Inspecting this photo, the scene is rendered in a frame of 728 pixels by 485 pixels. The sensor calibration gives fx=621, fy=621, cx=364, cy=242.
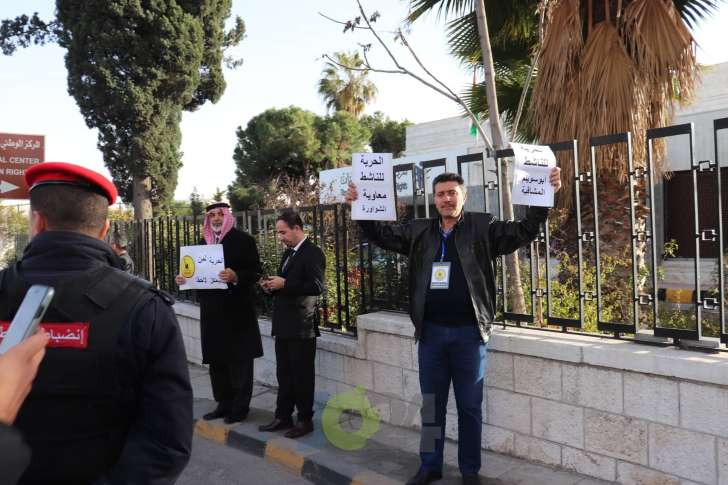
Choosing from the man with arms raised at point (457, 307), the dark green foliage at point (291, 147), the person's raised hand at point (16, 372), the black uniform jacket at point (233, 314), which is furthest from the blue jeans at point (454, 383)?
the dark green foliage at point (291, 147)

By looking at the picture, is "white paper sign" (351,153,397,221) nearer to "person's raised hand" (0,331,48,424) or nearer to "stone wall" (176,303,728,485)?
"stone wall" (176,303,728,485)

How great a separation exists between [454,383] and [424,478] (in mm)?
673

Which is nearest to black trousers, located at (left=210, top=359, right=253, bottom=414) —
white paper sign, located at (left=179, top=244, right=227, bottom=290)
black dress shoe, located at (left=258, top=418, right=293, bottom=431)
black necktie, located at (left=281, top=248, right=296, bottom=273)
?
black dress shoe, located at (left=258, top=418, right=293, bottom=431)

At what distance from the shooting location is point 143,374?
1.83 m

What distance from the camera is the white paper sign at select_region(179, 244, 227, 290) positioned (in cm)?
554

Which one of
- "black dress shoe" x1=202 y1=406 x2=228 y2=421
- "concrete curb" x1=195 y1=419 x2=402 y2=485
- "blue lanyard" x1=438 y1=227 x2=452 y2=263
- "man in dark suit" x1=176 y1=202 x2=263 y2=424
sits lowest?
"concrete curb" x1=195 y1=419 x2=402 y2=485

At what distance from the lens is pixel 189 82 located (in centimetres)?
1727

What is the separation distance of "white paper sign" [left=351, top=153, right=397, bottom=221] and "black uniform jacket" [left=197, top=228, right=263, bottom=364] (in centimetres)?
162

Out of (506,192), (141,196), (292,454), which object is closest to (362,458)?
(292,454)

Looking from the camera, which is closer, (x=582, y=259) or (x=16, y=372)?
(x=16, y=372)

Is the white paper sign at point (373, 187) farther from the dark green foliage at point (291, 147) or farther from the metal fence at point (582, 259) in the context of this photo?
the dark green foliage at point (291, 147)

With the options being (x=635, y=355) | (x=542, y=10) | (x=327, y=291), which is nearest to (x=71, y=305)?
(x=635, y=355)

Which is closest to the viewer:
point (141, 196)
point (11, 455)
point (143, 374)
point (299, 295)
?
point (11, 455)

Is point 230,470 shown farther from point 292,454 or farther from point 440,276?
point 440,276
